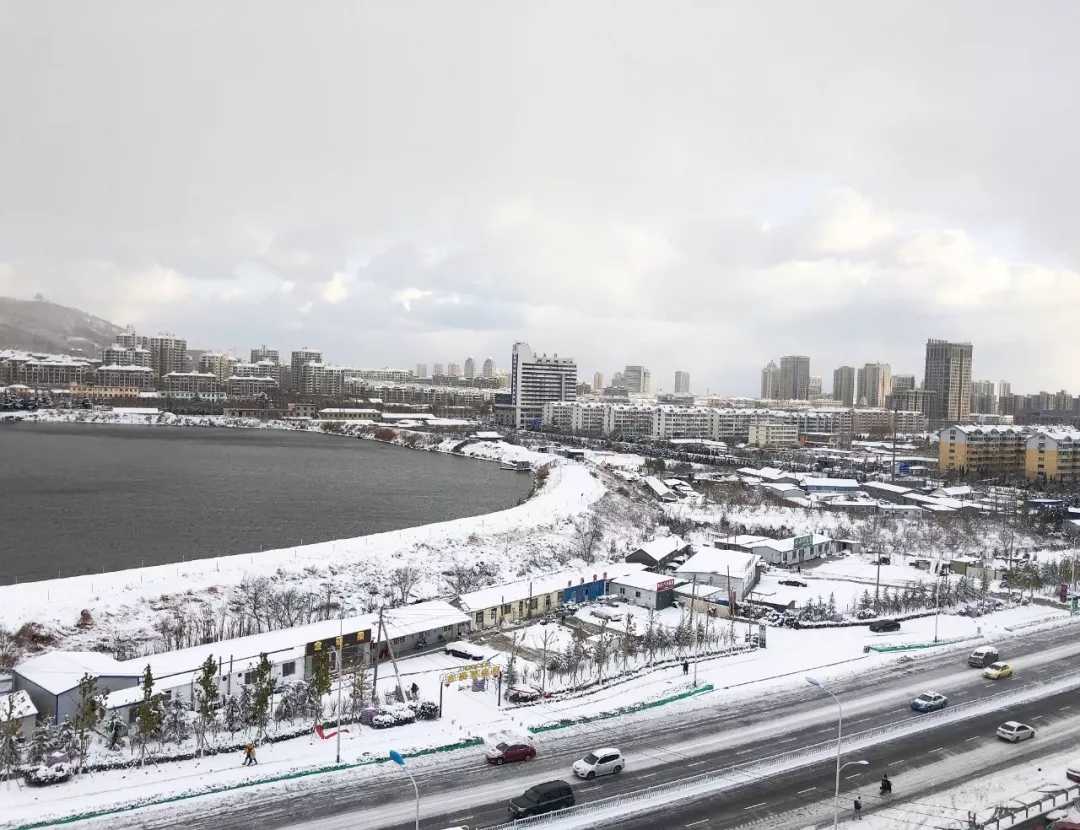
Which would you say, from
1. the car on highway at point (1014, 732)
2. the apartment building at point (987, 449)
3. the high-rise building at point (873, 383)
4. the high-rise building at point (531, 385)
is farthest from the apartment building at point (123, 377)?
the high-rise building at point (873, 383)

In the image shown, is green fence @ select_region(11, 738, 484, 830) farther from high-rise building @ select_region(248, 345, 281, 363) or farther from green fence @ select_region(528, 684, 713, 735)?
high-rise building @ select_region(248, 345, 281, 363)

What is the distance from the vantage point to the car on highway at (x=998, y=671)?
9.59 m

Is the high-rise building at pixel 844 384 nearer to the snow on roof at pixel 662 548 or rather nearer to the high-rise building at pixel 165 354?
the high-rise building at pixel 165 354

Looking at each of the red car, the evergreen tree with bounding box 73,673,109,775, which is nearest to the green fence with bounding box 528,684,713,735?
the red car

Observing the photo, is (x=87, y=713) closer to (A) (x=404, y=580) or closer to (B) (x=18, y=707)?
(B) (x=18, y=707)

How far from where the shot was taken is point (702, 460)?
3688 cm

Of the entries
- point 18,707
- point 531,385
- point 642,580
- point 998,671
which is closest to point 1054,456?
point 642,580

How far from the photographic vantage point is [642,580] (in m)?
13.7

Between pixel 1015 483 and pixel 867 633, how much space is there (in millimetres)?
24415

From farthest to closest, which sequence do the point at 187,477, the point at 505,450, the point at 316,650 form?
1. the point at 505,450
2. the point at 187,477
3. the point at 316,650

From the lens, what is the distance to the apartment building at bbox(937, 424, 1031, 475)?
35.5 metres

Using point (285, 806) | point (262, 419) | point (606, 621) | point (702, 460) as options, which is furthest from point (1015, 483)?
point (262, 419)

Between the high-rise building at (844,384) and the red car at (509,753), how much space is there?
117m

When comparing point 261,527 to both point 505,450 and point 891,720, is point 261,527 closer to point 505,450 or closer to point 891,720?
point 891,720
